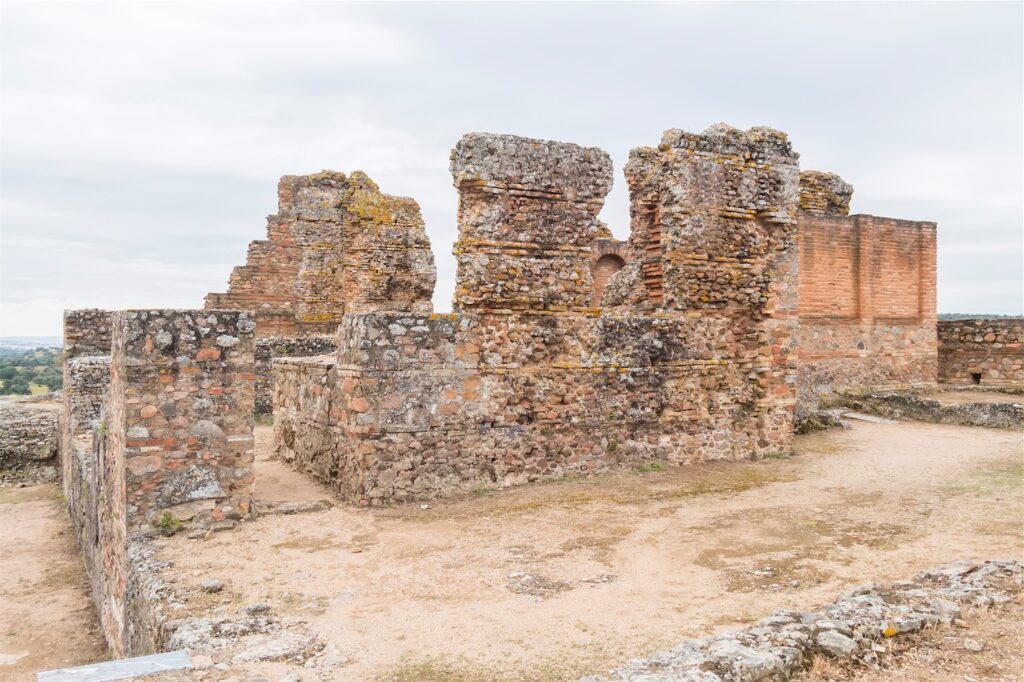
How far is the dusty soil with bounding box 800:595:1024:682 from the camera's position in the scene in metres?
3.77

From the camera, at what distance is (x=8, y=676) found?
238 inches

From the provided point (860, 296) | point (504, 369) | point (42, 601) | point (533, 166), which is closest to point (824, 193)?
point (860, 296)

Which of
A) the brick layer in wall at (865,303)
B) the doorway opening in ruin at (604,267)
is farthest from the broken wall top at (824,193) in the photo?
the doorway opening in ruin at (604,267)

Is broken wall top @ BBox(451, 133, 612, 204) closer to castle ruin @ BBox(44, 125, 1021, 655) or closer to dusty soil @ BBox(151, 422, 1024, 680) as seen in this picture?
castle ruin @ BBox(44, 125, 1021, 655)

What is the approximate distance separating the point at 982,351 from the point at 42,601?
2009cm

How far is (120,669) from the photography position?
11.8 feet

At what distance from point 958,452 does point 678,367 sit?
4.52m

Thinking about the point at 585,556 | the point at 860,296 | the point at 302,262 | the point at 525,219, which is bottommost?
the point at 585,556

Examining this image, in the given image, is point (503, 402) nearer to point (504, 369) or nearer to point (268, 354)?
point (504, 369)

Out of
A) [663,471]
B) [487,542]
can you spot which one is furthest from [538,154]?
[487,542]

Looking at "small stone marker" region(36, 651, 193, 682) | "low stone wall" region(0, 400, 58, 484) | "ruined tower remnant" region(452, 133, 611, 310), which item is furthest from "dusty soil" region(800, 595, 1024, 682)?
"low stone wall" region(0, 400, 58, 484)

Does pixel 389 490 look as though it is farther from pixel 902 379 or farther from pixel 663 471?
pixel 902 379

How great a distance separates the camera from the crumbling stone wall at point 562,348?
7.95 meters

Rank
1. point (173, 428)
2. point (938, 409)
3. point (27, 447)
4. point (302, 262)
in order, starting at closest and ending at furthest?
point (173, 428), point (938, 409), point (27, 447), point (302, 262)
